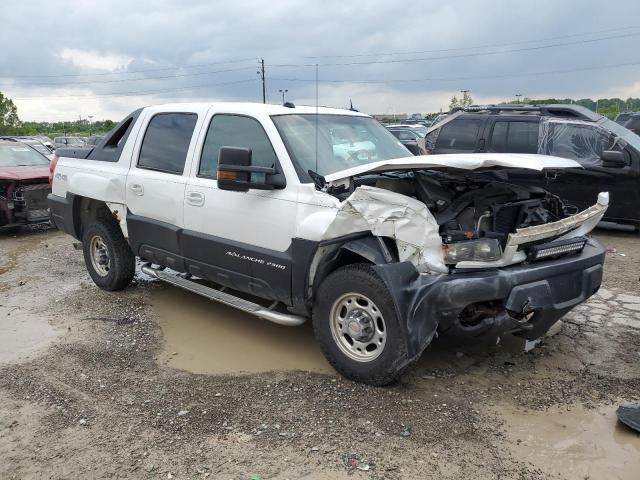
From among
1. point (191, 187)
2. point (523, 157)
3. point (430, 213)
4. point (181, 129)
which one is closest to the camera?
point (430, 213)

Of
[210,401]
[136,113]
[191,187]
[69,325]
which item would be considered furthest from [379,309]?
[136,113]

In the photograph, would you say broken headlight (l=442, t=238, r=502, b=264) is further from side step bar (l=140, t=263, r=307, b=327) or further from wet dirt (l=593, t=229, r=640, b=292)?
wet dirt (l=593, t=229, r=640, b=292)

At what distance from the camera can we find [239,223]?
450 cm

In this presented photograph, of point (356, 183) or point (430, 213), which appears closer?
point (430, 213)

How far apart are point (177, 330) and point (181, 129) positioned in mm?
1883

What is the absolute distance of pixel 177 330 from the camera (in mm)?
5219

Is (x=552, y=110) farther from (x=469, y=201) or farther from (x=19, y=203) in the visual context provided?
(x=19, y=203)

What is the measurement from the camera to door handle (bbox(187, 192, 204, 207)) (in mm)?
4809

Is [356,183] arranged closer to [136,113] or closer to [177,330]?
[177,330]

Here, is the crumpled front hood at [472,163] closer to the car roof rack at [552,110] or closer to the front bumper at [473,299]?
the front bumper at [473,299]

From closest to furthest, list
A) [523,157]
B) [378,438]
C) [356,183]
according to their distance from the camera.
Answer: [378,438]
[523,157]
[356,183]

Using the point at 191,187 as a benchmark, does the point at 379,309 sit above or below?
below

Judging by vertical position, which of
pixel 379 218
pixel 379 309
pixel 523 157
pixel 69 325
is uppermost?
pixel 523 157

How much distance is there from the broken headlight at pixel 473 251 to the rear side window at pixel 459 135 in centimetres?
586
